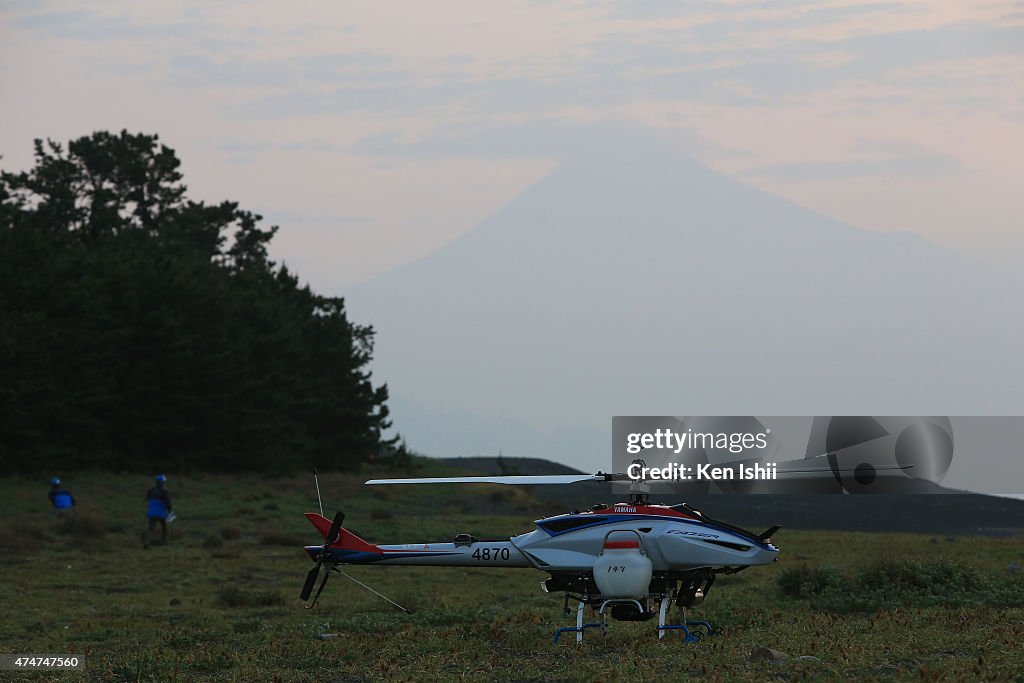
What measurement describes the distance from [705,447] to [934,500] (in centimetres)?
6497

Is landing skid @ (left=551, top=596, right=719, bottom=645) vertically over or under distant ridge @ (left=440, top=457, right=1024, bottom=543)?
over

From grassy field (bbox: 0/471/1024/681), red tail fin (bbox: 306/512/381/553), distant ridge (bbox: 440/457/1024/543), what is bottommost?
distant ridge (bbox: 440/457/1024/543)

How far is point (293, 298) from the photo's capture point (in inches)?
3588

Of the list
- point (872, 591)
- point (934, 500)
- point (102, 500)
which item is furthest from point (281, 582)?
point (934, 500)

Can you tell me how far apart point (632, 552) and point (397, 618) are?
6.18 meters

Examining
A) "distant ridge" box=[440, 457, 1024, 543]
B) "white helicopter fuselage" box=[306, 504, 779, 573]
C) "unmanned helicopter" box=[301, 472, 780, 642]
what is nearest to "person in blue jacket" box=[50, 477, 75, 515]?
"distant ridge" box=[440, 457, 1024, 543]

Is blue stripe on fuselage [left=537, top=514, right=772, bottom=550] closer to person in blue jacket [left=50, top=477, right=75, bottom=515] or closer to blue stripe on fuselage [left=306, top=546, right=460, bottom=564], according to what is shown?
blue stripe on fuselage [left=306, top=546, right=460, bottom=564]

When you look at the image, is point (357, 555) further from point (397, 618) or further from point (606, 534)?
point (606, 534)

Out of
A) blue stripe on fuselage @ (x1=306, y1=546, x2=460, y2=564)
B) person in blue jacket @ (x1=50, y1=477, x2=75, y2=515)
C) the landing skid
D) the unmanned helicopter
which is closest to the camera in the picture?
the unmanned helicopter

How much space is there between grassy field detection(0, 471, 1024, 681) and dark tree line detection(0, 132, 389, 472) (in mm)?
9074

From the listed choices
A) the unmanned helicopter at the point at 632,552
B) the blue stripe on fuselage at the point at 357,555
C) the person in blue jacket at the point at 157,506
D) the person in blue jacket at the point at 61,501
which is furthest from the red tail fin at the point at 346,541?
the person in blue jacket at the point at 61,501

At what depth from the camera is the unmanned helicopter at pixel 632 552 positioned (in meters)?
16.9

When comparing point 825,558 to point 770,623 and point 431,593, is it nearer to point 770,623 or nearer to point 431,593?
point 431,593

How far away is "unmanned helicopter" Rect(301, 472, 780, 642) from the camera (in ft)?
55.6
